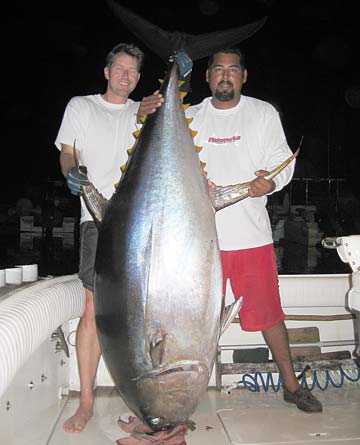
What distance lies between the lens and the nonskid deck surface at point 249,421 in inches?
84.5

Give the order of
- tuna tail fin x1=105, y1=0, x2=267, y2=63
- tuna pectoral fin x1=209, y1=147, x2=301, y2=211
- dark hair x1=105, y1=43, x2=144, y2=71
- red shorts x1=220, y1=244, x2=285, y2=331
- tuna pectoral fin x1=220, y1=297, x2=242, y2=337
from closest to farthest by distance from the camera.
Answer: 1. tuna pectoral fin x1=220, y1=297, x2=242, y2=337
2. tuna pectoral fin x1=209, y1=147, x2=301, y2=211
3. tuna tail fin x1=105, y1=0, x2=267, y2=63
4. dark hair x1=105, y1=43, x2=144, y2=71
5. red shorts x1=220, y1=244, x2=285, y2=331

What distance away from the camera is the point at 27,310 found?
1.84 meters

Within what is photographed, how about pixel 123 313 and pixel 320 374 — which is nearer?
pixel 123 313

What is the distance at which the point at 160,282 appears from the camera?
1.48m

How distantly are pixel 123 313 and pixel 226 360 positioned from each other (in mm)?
1712

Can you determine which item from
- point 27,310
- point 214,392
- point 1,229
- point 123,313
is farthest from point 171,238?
point 1,229

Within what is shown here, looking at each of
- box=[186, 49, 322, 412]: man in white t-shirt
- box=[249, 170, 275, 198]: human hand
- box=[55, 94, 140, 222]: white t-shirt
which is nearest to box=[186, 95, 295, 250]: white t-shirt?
box=[186, 49, 322, 412]: man in white t-shirt

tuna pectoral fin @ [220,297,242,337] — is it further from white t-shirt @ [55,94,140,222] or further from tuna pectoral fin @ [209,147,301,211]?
white t-shirt @ [55,94,140,222]

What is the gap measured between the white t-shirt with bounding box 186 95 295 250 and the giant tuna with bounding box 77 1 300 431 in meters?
0.63

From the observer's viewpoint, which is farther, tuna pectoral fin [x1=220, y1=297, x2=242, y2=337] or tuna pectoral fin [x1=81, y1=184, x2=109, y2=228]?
tuna pectoral fin [x1=81, y1=184, x2=109, y2=228]

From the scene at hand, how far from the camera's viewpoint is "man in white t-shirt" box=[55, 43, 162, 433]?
2.23 metres

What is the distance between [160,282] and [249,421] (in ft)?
4.19

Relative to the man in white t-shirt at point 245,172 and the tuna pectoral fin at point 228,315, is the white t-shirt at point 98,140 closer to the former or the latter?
the man in white t-shirt at point 245,172

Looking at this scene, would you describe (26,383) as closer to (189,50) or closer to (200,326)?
(200,326)
